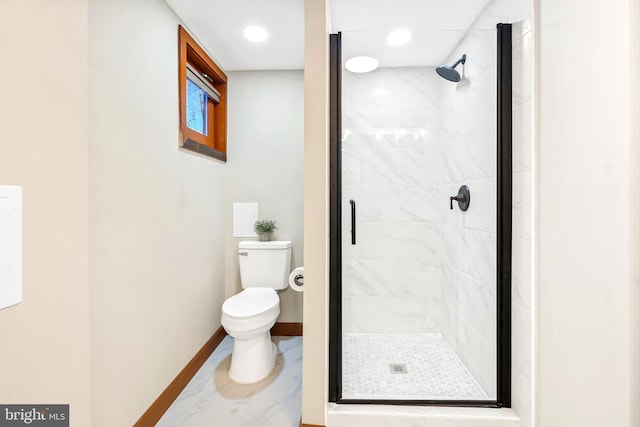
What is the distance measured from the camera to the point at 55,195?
608mm

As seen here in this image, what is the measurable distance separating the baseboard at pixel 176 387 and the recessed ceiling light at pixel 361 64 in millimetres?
2128

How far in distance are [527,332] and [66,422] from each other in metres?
1.64

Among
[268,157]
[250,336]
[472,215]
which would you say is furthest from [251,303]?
[472,215]

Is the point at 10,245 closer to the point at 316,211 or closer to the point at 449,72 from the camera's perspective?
the point at 316,211

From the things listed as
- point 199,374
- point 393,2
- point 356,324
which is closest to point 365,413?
point 356,324

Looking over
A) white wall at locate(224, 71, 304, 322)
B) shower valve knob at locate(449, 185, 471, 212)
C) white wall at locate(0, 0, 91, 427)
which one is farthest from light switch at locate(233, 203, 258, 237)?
white wall at locate(0, 0, 91, 427)

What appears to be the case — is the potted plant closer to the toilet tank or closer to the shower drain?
the toilet tank

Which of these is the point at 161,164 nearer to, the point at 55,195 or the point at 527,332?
the point at 55,195

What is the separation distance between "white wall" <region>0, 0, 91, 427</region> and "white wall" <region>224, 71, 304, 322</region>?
1.97 m

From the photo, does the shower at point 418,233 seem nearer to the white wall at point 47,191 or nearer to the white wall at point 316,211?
the white wall at point 316,211

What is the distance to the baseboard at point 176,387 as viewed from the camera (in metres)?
1.53

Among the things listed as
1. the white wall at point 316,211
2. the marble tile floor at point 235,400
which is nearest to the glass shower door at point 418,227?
the white wall at point 316,211

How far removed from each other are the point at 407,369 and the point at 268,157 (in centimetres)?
191

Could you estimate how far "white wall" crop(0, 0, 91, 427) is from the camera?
0.54m
